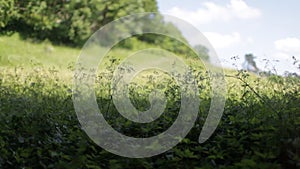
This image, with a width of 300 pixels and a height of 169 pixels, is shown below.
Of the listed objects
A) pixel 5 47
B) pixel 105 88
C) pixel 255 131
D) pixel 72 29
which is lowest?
pixel 255 131

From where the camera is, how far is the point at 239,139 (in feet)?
10.5

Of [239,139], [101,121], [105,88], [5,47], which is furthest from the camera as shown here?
[5,47]

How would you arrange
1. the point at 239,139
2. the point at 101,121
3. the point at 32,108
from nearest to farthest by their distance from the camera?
the point at 239,139
the point at 101,121
the point at 32,108

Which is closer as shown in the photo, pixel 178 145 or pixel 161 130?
pixel 178 145

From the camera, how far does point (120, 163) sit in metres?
2.95

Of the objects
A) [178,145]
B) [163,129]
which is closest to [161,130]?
[163,129]

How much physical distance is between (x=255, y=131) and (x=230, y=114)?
2.05ft

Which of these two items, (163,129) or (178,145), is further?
(163,129)

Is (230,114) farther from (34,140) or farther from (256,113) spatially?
(34,140)

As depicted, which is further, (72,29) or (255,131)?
(72,29)

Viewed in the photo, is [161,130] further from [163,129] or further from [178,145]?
[178,145]

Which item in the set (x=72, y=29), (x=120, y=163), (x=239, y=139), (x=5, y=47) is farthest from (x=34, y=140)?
(x=72, y=29)

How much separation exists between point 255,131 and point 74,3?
11.7 m

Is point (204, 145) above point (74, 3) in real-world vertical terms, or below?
below
